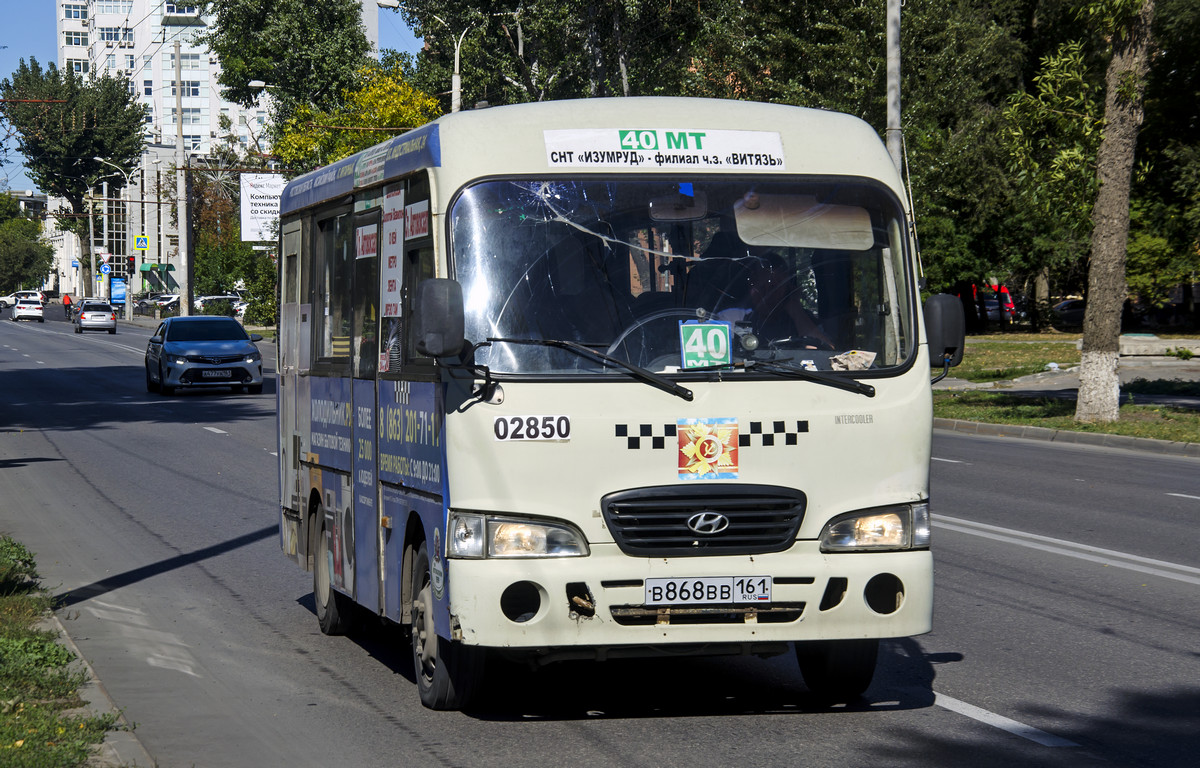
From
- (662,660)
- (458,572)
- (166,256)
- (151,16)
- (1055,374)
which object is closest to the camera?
(458,572)

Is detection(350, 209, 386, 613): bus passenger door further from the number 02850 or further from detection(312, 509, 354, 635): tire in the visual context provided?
the number 02850

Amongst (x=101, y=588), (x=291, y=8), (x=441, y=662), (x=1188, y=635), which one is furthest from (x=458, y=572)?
(x=291, y=8)

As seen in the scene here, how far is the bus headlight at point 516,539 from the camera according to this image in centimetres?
598

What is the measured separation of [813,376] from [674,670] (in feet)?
6.51

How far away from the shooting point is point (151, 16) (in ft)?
527

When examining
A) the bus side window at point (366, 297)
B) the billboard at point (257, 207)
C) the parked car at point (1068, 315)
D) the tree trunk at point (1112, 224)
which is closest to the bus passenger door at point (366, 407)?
the bus side window at point (366, 297)

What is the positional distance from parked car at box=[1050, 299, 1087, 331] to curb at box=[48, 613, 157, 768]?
60.3m

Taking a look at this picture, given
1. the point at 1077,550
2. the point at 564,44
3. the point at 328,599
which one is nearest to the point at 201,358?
the point at 564,44

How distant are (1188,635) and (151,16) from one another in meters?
164

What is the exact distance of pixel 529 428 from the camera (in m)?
6.00

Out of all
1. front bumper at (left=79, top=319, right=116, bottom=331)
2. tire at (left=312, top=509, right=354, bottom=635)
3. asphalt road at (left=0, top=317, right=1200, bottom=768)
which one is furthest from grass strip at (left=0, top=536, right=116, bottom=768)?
front bumper at (left=79, top=319, right=116, bottom=331)

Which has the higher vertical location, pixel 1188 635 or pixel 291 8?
pixel 291 8

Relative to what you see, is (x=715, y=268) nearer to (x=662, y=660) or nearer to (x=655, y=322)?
(x=655, y=322)

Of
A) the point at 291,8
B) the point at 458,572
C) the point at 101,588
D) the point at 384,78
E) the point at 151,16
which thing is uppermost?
the point at 151,16
